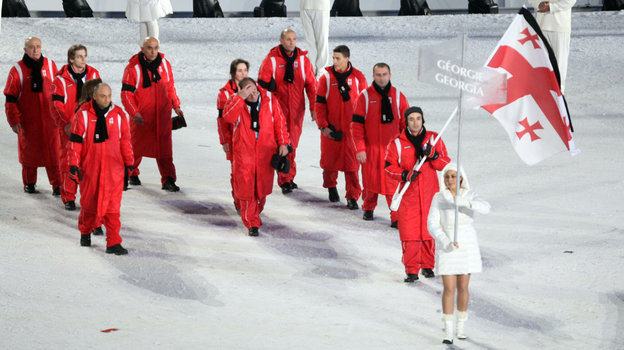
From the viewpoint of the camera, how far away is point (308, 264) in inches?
369

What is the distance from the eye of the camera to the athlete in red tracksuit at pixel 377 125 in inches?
410

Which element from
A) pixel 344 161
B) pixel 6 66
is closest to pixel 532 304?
pixel 344 161

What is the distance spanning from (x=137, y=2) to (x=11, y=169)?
3.86 meters

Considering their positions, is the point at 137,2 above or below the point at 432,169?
above

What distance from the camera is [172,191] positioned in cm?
1180

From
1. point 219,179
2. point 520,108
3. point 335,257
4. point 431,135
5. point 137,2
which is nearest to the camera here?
point 520,108

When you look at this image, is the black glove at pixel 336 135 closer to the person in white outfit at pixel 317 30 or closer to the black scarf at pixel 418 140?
the black scarf at pixel 418 140

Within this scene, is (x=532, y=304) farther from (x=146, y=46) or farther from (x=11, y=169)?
(x=11, y=169)

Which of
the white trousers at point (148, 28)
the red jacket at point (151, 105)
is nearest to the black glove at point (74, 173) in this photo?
the red jacket at point (151, 105)

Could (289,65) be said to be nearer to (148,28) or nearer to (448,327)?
(148,28)

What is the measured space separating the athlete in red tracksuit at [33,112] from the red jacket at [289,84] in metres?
2.22

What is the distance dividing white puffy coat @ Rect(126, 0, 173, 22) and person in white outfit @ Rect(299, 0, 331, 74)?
2034 millimetres

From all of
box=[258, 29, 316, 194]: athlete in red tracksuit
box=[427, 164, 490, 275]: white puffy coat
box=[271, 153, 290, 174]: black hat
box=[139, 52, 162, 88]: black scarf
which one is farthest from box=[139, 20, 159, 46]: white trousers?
box=[427, 164, 490, 275]: white puffy coat

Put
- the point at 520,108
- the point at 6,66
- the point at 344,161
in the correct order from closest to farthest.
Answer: the point at 520,108, the point at 344,161, the point at 6,66
